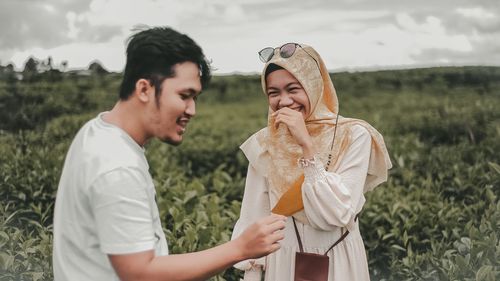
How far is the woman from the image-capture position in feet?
7.88

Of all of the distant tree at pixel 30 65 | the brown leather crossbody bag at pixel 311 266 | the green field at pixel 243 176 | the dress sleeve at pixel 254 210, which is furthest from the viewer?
the distant tree at pixel 30 65

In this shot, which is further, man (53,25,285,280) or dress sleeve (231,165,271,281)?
dress sleeve (231,165,271,281)

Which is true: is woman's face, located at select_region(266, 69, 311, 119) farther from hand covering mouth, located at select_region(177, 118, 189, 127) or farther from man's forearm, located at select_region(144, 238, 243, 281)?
man's forearm, located at select_region(144, 238, 243, 281)

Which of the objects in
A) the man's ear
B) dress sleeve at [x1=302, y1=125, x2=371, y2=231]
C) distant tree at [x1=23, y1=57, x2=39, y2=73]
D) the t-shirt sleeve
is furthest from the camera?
distant tree at [x1=23, y1=57, x2=39, y2=73]

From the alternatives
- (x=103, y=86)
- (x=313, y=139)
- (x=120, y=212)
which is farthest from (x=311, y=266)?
(x=103, y=86)

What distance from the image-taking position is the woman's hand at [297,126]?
2.39m

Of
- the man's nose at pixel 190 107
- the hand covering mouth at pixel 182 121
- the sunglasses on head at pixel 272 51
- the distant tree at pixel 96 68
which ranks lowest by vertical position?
the distant tree at pixel 96 68

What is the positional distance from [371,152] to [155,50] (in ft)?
4.12

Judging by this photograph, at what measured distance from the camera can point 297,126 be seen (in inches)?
94.3

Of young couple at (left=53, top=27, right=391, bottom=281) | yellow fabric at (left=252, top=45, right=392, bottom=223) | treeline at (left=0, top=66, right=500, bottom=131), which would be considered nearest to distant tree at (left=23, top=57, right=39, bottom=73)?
treeline at (left=0, top=66, right=500, bottom=131)

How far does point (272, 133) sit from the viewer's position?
8.84ft

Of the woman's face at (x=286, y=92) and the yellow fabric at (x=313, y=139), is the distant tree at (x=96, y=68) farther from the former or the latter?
the woman's face at (x=286, y=92)

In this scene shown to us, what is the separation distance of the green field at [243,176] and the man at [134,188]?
64.7 inches

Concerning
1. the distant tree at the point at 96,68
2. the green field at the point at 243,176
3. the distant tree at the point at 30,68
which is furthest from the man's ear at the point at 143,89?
the distant tree at the point at 96,68
